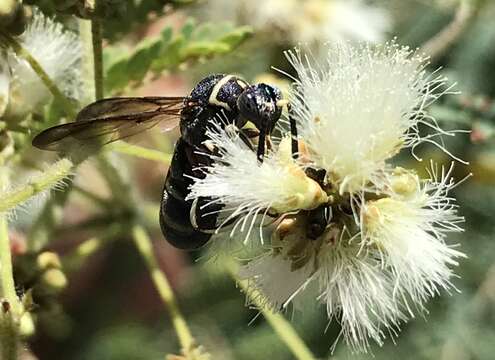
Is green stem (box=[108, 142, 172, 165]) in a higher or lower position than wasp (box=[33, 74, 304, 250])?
lower

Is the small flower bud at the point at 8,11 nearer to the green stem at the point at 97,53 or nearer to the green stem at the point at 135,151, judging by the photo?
the green stem at the point at 97,53

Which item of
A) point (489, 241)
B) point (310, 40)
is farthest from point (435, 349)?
point (310, 40)

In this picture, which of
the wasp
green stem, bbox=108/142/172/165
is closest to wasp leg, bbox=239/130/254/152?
the wasp

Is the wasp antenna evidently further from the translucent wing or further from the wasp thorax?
the translucent wing

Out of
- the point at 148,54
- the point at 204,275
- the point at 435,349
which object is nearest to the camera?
the point at 148,54

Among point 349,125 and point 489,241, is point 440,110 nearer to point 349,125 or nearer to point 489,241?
point 489,241

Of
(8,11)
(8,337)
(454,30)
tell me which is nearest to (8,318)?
(8,337)

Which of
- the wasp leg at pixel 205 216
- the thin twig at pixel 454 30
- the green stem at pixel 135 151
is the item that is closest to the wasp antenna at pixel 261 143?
the wasp leg at pixel 205 216
